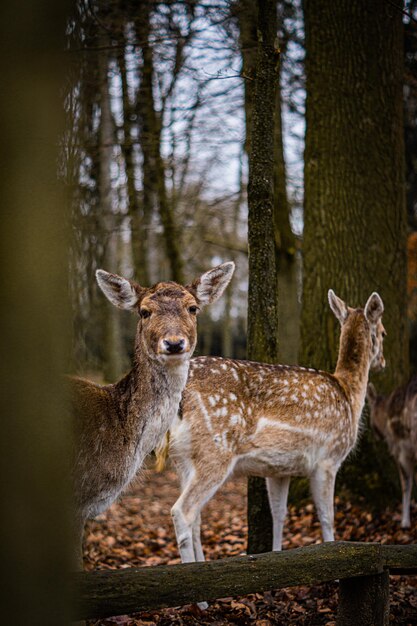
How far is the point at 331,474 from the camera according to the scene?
566 cm

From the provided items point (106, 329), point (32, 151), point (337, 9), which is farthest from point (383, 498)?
point (106, 329)

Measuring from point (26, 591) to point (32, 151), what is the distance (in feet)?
4.36

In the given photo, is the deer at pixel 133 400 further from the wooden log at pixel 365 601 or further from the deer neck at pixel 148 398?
the wooden log at pixel 365 601

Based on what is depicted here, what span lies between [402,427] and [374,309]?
4.93ft

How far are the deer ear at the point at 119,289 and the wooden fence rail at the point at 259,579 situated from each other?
1.98 metres

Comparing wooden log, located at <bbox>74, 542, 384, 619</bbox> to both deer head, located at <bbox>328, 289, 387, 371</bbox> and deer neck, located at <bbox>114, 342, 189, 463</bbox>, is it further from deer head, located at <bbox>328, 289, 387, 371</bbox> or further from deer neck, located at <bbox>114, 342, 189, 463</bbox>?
deer head, located at <bbox>328, 289, 387, 371</bbox>

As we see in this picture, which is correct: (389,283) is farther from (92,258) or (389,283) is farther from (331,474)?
(92,258)

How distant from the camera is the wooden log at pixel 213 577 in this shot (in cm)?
284

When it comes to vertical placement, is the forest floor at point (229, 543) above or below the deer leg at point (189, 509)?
below

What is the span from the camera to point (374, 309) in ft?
20.9

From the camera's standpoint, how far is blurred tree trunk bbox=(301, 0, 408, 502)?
7270 millimetres

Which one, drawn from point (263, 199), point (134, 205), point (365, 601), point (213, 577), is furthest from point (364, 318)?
point (134, 205)

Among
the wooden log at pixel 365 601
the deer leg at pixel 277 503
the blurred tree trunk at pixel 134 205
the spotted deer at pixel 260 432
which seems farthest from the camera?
the blurred tree trunk at pixel 134 205

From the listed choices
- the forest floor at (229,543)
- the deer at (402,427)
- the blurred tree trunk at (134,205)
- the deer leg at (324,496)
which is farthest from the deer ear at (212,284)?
the blurred tree trunk at (134,205)
